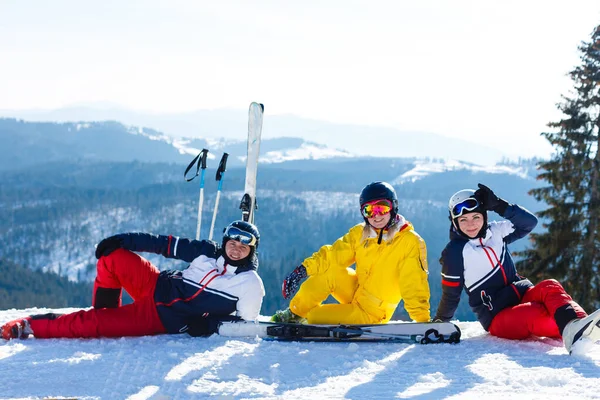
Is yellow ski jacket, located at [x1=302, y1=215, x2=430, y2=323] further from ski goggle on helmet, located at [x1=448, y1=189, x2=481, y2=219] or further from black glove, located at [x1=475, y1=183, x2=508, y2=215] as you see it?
black glove, located at [x1=475, y1=183, x2=508, y2=215]

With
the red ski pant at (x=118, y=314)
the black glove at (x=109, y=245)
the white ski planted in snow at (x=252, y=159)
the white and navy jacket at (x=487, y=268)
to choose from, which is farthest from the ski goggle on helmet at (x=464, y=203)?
the white ski planted in snow at (x=252, y=159)

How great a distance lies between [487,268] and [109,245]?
3.13 meters

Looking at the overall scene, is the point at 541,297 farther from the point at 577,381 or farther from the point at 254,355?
the point at 254,355

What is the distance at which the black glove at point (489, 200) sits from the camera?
4422 mm

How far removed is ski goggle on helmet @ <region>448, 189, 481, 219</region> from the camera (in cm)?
446

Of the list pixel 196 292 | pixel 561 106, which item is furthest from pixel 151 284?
pixel 561 106

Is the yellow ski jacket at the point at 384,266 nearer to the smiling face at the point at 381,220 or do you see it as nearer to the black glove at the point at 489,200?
the smiling face at the point at 381,220

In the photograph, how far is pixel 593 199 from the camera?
14258mm

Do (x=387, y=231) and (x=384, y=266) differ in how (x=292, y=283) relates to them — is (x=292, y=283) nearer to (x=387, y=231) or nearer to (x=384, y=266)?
(x=384, y=266)

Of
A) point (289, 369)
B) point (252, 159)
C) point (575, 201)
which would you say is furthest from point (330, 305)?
point (575, 201)

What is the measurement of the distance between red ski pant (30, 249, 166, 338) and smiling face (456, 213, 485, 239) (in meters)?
2.63

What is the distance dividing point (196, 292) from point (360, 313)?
1429mm

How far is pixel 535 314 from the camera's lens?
4328 mm

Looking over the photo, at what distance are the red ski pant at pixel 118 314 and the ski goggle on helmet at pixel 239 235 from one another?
739 mm
